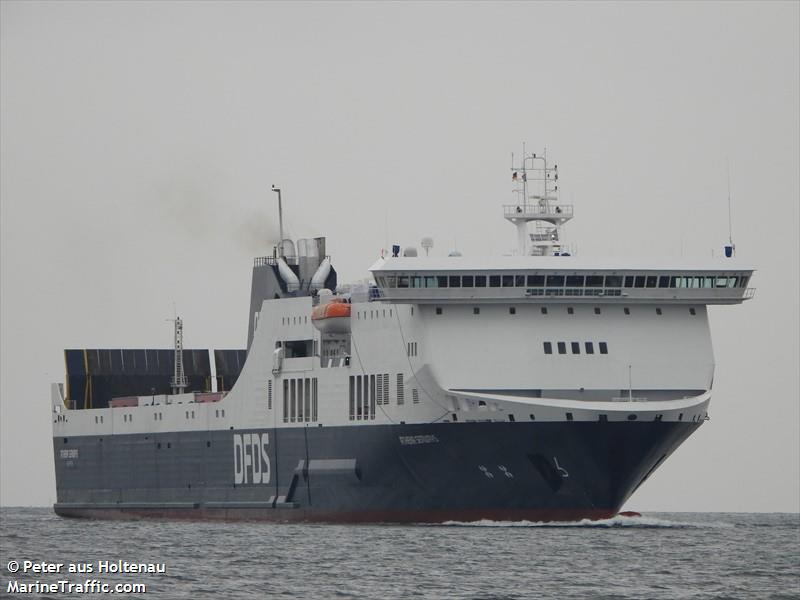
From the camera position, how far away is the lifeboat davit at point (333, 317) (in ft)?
218

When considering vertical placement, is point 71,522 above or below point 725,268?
below

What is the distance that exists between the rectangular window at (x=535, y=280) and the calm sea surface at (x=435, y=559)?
739cm

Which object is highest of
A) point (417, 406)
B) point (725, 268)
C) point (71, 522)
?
point (725, 268)

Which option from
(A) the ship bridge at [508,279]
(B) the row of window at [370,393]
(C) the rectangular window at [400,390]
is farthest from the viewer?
(B) the row of window at [370,393]

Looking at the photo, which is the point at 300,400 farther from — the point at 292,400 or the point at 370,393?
the point at 370,393

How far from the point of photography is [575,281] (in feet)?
204

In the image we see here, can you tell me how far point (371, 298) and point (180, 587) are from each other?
835 inches

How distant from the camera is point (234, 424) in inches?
2847

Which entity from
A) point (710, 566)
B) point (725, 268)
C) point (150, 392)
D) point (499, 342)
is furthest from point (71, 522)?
point (710, 566)

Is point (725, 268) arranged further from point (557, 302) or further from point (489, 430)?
point (489, 430)

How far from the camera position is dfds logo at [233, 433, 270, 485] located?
70.4m

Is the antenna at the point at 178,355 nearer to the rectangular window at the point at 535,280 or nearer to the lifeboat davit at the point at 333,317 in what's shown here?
the lifeboat davit at the point at 333,317

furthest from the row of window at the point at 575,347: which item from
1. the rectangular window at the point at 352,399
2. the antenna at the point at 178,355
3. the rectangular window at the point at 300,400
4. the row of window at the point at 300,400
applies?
the antenna at the point at 178,355

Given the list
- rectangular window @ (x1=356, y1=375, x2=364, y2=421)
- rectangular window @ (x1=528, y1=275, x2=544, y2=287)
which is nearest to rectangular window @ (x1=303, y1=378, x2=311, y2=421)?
rectangular window @ (x1=356, y1=375, x2=364, y2=421)
